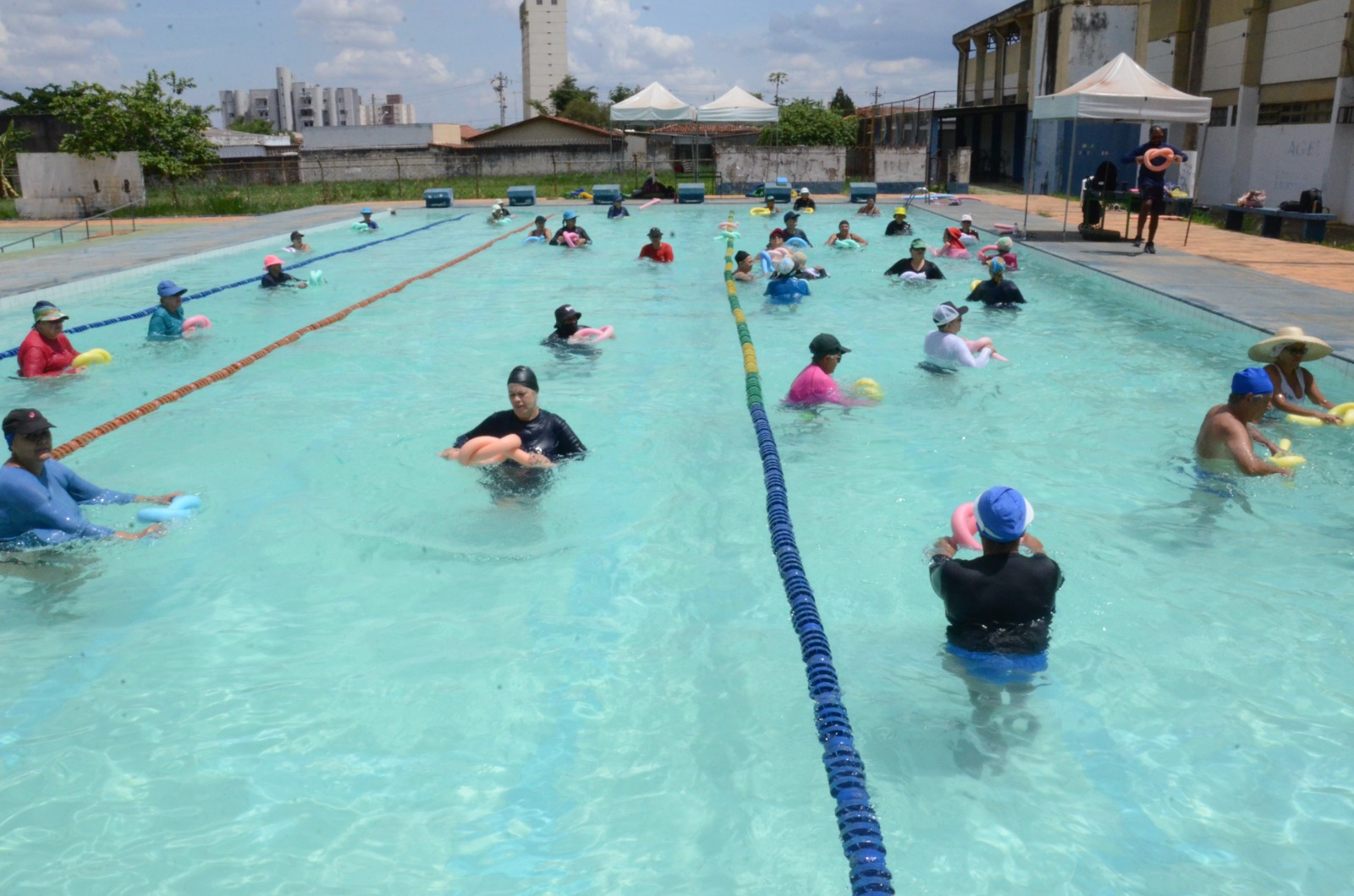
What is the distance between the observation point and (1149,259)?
52.0 ft

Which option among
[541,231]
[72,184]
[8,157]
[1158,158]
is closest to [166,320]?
[541,231]

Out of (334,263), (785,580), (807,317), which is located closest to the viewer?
(785,580)

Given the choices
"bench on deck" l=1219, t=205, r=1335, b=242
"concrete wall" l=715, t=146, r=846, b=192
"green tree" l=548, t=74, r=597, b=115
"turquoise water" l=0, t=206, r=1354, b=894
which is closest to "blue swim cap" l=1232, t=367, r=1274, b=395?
"turquoise water" l=0, t=206, r=1354, b=894

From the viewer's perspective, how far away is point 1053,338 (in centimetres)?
1190

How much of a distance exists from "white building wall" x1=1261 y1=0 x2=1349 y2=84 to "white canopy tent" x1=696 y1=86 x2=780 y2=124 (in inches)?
487

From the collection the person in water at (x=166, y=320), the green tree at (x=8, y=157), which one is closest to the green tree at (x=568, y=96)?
the green tree at (x=8, y=157)

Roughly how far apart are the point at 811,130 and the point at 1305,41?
27.8 metres

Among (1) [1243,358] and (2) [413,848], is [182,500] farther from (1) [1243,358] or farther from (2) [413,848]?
(1) [1243,358]

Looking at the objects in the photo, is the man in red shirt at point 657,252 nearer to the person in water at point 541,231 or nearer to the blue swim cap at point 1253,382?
the person in water at point 541,231

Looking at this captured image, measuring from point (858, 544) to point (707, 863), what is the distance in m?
2.98

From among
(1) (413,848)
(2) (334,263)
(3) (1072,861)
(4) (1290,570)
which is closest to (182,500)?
(1) (413,848)

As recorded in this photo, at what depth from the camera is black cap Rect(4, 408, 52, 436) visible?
18.0 feet

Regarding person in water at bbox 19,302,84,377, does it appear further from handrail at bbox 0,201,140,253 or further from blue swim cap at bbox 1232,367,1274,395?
handrail at bbox 0,201,140,253

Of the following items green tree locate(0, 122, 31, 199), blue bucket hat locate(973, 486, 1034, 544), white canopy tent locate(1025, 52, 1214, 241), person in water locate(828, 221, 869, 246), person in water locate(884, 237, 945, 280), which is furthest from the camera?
green tree locate(0, 122, 31, 199)
